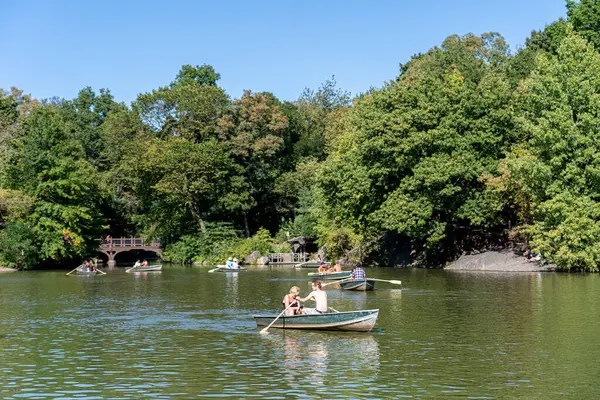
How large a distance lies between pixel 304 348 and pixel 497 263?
40500 mm

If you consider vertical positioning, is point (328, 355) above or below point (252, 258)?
below

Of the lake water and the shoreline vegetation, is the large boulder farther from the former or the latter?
the lake water

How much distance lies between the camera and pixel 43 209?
7556cm

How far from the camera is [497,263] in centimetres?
6191

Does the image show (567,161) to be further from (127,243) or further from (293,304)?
(127,243)

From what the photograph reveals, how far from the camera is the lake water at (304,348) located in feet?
60.5

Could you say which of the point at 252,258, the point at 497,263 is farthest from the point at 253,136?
the point at 497,263

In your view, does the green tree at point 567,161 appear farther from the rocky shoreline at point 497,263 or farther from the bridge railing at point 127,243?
the bridge railing at point 127,243

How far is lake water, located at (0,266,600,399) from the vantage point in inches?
726

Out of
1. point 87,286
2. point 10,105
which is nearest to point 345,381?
point 87,286

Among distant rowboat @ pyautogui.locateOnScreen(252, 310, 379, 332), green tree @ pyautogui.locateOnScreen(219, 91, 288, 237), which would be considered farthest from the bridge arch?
distant rowboat @ pyautogui.locateOnScreen(252, 310, 379, 332)

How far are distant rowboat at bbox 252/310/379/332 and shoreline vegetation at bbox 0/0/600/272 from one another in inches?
1212

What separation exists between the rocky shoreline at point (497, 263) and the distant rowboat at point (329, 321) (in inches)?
1356

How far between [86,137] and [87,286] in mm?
57386
